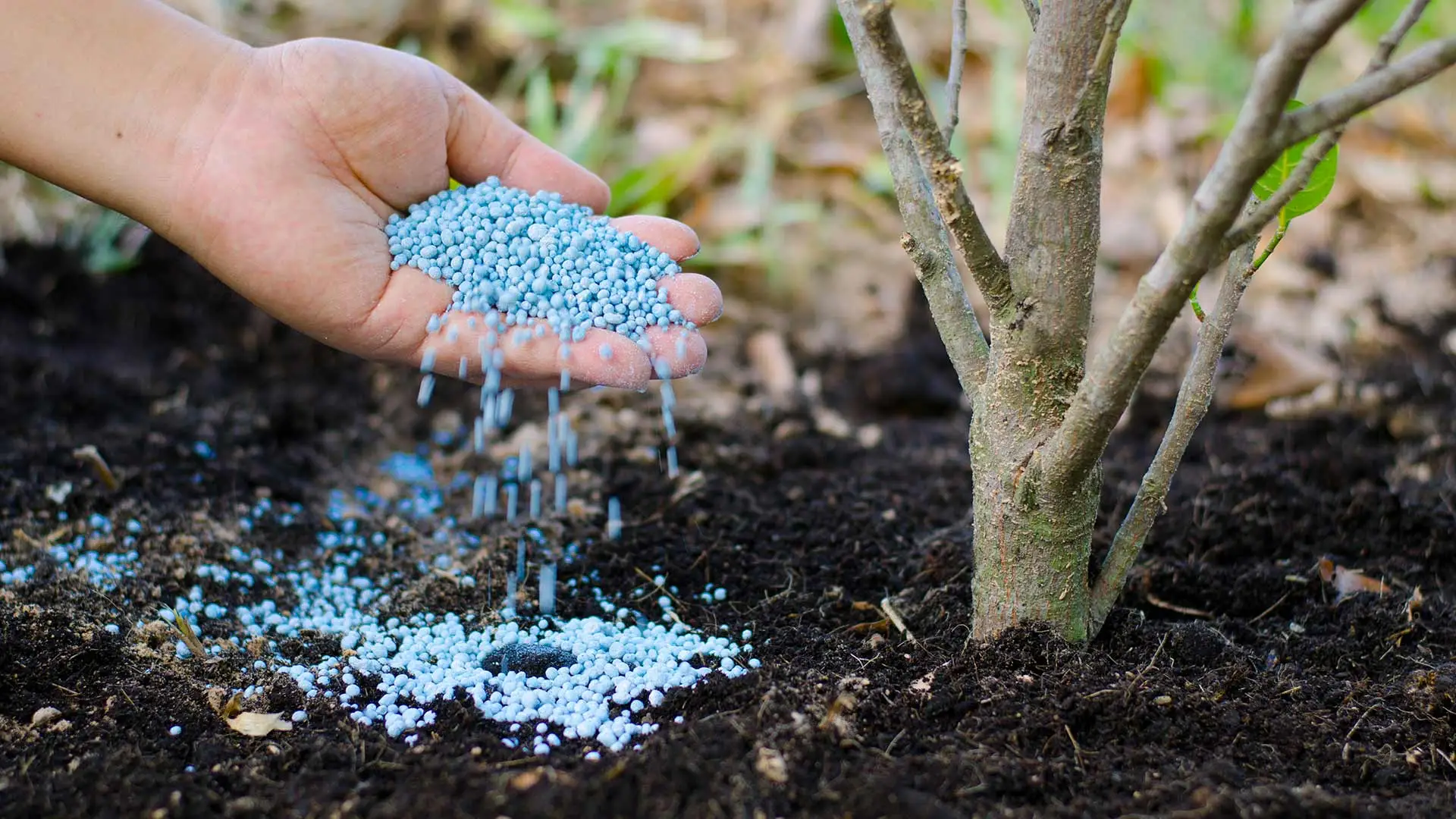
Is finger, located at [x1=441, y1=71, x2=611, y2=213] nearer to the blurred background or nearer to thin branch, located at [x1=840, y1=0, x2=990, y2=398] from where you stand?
thin branch, located at [x1=840, y1=0, x2=990, y2=398]

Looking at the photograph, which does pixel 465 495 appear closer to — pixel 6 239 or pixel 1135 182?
pixel 6 239

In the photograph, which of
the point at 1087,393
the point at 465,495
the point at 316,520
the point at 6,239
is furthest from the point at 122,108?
the point at 6,239

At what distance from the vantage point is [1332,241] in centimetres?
410

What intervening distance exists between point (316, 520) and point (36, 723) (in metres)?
0.86

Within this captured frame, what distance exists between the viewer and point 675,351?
1991 mm

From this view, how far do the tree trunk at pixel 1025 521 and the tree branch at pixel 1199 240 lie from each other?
9 cm

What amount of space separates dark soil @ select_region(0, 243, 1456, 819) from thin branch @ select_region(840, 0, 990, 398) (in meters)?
0.46

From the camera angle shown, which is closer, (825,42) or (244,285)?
(244,285)

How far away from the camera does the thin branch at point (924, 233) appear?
1622 mm

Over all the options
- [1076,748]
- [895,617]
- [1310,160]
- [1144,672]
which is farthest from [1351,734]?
[1310,160]

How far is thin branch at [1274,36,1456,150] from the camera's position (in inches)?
48.0

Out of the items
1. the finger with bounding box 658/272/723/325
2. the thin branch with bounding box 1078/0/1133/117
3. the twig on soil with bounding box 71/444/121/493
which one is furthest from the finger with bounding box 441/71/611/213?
the thin branch with bounding box 1078/0/1133/117

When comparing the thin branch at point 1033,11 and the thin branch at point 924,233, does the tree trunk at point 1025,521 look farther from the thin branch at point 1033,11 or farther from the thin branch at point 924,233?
the thin branch at point 1033,11

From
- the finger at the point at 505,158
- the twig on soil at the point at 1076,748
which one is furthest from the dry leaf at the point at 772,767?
the finger at the point at 505,158
